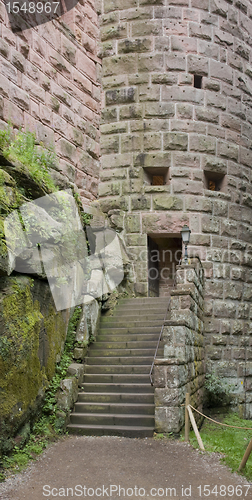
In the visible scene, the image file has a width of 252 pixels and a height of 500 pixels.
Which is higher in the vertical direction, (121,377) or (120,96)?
(120,96)

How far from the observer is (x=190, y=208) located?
10.7 metres

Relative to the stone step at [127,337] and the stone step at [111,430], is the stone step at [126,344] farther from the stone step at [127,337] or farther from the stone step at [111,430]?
the stone step at [111,430]

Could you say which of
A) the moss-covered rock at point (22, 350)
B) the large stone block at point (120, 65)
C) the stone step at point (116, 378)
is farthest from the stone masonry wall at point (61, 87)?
the stone step at point (116, 378)

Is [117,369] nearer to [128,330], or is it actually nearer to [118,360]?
[118,360]

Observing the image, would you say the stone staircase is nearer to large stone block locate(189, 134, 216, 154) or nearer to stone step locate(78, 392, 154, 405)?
stone step locate(78, 392, 154, 405)

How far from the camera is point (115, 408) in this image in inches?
253

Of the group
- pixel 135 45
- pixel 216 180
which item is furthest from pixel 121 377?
pixel 135 45

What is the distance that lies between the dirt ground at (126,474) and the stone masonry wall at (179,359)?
42 cm

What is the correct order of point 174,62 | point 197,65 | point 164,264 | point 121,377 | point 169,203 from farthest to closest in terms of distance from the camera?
point 164,264
point 197,65
point 174,62
point 169,203
point 121,377

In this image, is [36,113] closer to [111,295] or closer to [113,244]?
[113,244]

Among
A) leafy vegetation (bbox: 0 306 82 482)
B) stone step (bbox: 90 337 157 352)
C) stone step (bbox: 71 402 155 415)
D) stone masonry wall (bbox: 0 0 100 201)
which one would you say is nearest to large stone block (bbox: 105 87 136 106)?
stone masonry wall (bbox: 0 0 100 201)

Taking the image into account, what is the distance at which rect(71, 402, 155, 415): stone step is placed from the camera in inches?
249

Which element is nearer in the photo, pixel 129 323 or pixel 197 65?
pixel 129 323

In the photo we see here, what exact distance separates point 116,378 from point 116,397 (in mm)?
432
